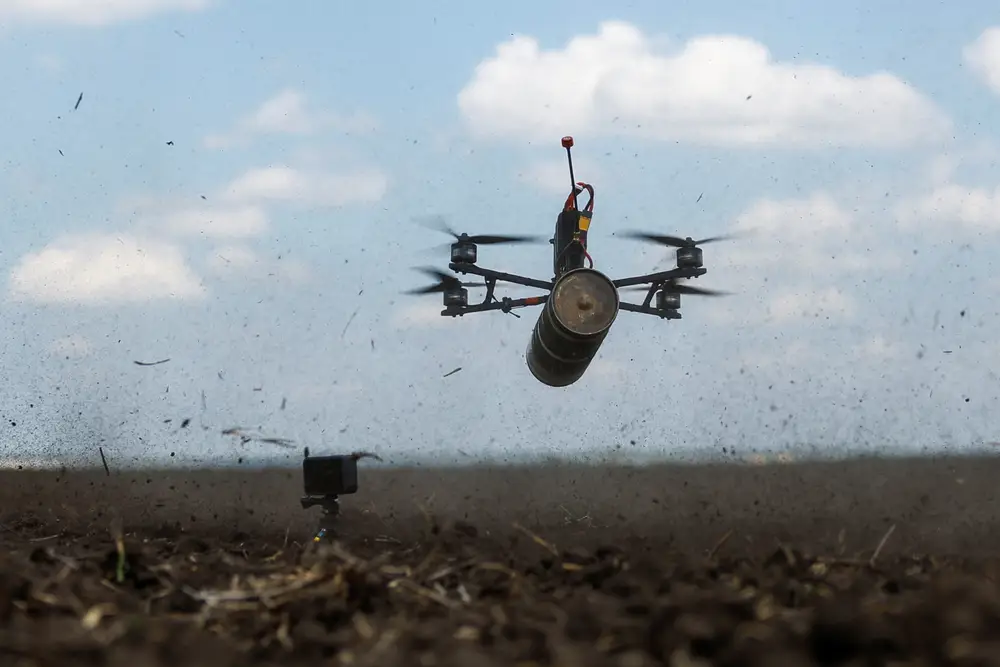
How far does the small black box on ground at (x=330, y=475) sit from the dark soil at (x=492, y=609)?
3148 mm

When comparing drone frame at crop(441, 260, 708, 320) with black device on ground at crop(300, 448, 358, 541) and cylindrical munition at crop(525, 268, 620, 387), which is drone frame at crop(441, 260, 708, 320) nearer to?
cylindrical munition at crop(525, 268, 620, 387)

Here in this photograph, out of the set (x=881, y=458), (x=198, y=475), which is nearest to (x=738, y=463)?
(x=881, y=458)

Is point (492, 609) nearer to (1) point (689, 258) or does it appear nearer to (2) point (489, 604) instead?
(2) point (489, 604)

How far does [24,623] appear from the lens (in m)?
4.40

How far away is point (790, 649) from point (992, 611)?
856 millimetres

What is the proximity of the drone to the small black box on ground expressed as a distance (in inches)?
190

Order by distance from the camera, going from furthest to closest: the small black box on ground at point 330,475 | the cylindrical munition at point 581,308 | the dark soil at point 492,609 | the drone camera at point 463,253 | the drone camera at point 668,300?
the drone camera at point 668,300 < the drone camera at point 463,253 < the cylindrical munition at point 581,308 < the small black box on ground at point 330,475 < the dark soil at point 492,609

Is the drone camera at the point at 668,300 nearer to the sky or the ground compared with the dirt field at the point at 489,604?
nearer to the sky

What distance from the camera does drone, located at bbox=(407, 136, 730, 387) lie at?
Result: 554 inches

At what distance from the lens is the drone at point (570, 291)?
46.1 ft

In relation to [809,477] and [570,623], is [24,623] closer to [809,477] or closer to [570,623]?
[570,623]

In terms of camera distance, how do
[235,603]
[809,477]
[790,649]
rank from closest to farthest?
[790,649]
[235,603]
[809,477]

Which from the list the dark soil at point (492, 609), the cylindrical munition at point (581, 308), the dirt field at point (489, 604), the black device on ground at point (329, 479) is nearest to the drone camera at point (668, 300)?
the cylindrical munition at point (581, 308)

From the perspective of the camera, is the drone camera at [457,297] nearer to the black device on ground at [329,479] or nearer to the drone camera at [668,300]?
the drone camera at [668,300]
